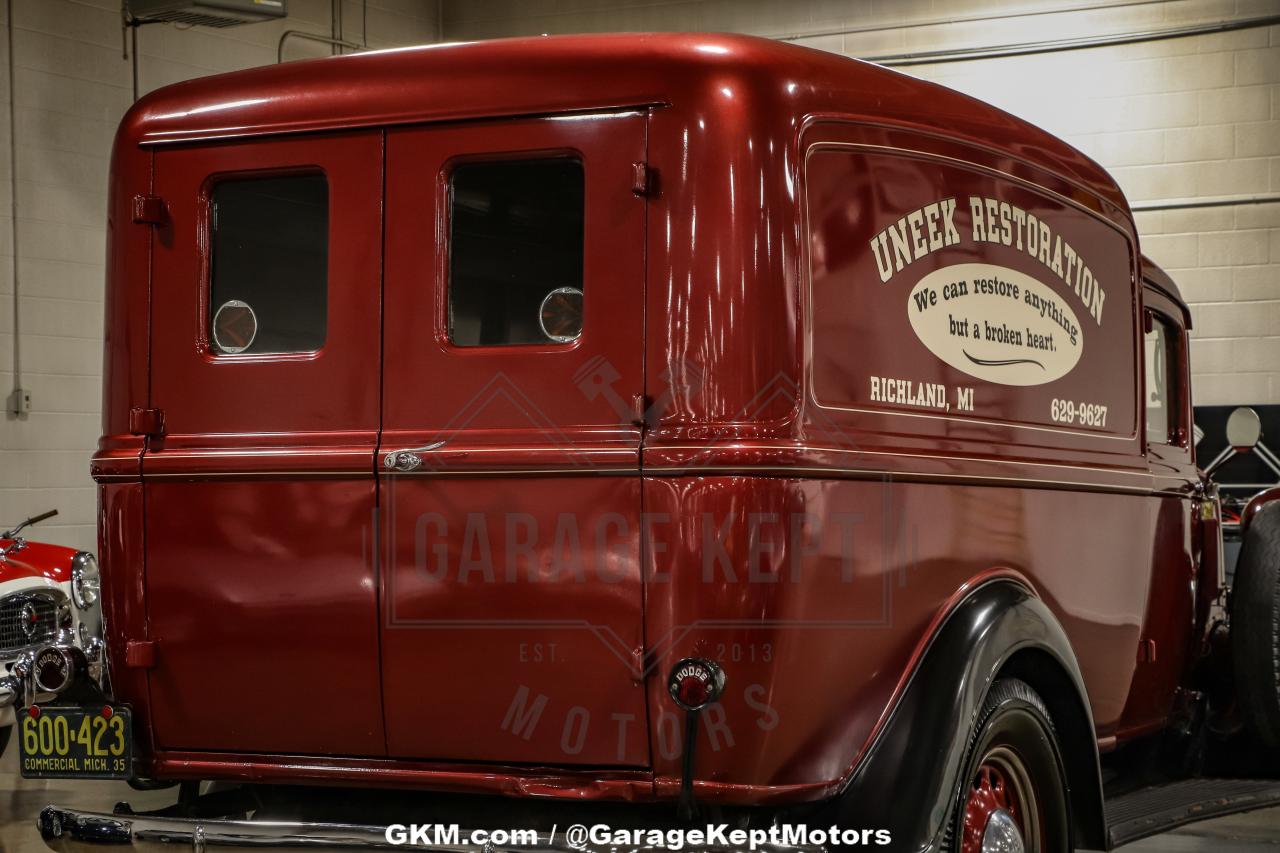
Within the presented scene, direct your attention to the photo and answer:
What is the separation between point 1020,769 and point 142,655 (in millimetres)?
2272

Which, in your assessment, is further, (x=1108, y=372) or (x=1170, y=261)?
(x=1170, y=261)

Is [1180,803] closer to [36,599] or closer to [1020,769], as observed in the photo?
[1020,769]

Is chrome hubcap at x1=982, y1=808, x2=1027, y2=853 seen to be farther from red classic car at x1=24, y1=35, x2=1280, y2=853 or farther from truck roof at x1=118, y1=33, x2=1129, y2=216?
truck roof at x1=118, y1=33, x2=1129, y2=216

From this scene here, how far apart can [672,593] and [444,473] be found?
0.63 meters

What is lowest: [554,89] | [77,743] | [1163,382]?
[77,743]

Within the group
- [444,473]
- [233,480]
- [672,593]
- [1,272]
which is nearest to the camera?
[672,593]

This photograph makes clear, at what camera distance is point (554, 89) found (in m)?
3.32

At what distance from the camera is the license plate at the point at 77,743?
362 cm

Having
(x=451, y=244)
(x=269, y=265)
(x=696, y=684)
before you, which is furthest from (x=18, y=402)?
(x=696, y=684)

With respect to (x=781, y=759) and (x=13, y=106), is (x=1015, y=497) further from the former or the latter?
(x=13, y=106)

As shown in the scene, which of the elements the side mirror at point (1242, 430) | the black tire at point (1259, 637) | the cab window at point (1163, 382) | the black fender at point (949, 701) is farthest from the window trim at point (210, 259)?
the side mirror at point (1242, 430)

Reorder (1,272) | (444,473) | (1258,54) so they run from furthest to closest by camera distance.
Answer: (1258,54) → (1,272) → (444,473)

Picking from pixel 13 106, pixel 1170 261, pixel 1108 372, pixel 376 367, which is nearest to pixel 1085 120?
pixel 1170 261

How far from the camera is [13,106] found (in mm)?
9055
